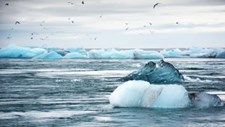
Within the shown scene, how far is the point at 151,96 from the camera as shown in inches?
771

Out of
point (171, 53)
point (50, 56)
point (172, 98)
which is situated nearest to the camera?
point (172, 98)

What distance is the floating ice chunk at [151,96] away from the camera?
19.4m

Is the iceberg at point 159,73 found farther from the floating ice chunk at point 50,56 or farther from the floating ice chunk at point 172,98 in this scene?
the floating ice chunk at point 50,56

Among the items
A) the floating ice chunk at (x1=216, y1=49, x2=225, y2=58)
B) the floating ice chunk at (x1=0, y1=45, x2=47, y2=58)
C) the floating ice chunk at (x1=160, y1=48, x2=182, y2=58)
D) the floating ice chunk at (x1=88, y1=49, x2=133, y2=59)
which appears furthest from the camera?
the floating ice chunk at (x1=160, y1=48, x2=182, y2=58)

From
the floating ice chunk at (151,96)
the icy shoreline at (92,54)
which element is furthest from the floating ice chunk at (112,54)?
the floating ice chunk at (151,96)

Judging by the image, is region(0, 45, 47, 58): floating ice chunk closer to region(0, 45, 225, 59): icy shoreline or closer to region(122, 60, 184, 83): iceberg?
region(0, 45, 225, 59): icy shoreline

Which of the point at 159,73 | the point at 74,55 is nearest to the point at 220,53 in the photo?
the point at 74,55

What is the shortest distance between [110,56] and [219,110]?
6575cm

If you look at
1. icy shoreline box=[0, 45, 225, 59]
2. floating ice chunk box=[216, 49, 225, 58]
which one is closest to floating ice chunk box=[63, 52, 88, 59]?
icy shoreline box=[0, 45, 225, 59]

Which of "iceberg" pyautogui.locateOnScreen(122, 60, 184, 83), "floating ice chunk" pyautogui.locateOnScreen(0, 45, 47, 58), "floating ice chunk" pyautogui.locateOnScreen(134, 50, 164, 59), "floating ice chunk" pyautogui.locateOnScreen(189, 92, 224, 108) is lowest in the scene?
"floating ice chunk" pyautogui.locateOnScreen(189, 92, 224, 108)

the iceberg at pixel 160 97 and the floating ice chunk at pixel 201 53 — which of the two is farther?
the floating ice chunk at pixel 201 53

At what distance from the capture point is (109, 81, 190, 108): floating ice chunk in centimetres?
1938

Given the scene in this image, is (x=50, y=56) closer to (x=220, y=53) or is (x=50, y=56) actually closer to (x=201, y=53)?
(x=220, y=53)

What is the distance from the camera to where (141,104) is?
19.8 m
